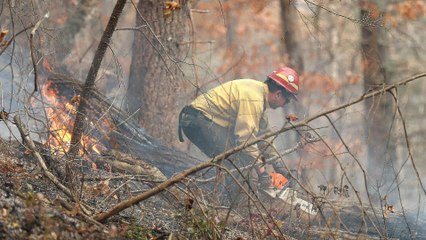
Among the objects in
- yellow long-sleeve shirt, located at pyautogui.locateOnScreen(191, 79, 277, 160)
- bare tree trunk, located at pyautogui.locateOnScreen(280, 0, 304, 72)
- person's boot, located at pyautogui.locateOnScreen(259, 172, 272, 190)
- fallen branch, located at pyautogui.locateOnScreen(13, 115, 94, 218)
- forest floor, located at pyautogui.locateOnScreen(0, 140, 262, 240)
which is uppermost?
bare tree trunk, located at pyautogui.locateOnScreen(280, 0, 304, 72)

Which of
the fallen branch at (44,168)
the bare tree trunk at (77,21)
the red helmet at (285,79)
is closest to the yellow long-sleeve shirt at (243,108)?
the red helmet at (285,79)

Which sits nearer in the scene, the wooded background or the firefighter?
the wooded background

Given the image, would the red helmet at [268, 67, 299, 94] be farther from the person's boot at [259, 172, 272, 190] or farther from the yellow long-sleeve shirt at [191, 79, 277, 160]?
the person's boot at [259, 172, 272, 190]

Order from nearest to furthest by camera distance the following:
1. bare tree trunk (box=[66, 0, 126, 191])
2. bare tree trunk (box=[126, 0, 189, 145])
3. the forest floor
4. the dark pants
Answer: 1. the forest floor
2. bare tree trunk (box=[66, 0, 126, 191])
3. the dark pants
4. bare tree trunk (box=[126, 0, 189, 145])

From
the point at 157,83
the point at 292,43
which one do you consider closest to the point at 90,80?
the point at 157,83

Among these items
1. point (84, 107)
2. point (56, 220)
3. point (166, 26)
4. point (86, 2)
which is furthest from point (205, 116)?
point (86, 2)

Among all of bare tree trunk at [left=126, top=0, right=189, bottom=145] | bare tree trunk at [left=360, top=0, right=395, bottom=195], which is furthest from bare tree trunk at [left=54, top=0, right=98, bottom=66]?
bare tree trunk at [left=360, top=0, right=395, bottom=195]

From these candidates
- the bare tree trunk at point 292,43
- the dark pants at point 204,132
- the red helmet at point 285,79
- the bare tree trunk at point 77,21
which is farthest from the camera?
the bare tree trunk at point 292,43

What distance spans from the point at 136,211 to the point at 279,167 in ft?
9.60

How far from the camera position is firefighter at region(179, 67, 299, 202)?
8570mm

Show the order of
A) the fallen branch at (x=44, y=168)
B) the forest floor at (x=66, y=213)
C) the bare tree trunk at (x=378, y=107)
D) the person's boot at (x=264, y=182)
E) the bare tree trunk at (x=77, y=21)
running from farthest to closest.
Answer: the bare tree trunk at (x=77, y=21) → the bare tree trunk at (x=378, y=107) → the person's boot at (x=264, y=182) → the fallen branch at (x=44, y=168) → the forest floor at (x=66, y=213)

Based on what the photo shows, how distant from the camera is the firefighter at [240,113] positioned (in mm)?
8570

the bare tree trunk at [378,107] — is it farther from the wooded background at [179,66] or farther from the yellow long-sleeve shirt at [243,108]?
the yellow long-sleeve shirt at [243,108]

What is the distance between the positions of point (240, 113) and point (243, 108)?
9 centimetres
